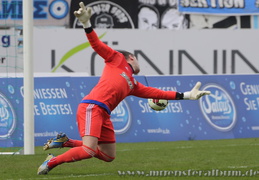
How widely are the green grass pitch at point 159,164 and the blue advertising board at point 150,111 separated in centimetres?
92

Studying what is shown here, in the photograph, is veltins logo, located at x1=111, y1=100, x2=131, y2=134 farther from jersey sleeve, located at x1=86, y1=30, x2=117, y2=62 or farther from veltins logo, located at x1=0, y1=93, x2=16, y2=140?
jersey sleeve, located at x1=86, y1=30, x2=117, y2=62

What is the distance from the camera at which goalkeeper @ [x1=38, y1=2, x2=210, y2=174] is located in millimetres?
9992

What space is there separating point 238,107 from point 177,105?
158 centimetres

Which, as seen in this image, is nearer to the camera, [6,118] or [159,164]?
[159,164]

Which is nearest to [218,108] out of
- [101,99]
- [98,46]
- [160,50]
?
[101,99]

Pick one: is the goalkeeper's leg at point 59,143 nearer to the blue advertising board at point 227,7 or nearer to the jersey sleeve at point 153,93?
the jersey sleeve at point 153,93

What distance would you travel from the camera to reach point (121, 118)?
17438mm

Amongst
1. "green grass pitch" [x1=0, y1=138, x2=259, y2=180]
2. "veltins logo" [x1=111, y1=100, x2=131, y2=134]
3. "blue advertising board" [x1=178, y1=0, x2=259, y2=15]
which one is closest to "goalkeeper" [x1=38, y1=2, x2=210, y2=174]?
"green grass pitch" [x1=0, y1=138, x2=259, y2=180]

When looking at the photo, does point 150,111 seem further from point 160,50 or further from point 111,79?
point 160,50

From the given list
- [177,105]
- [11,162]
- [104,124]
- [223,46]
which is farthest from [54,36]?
[104,124]

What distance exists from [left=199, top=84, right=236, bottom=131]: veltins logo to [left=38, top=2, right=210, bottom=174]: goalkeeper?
765 centimetres

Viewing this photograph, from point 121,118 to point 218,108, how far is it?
8.02 feet

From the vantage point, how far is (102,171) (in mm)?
11047

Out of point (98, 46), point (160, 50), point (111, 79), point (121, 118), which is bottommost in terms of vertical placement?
point (121, 118)
